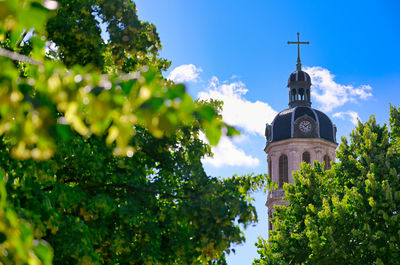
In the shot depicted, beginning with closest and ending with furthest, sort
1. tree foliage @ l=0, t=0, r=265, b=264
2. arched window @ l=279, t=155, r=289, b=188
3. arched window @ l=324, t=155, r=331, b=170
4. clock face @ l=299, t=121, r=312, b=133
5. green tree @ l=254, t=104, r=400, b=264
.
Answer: tree foliage @ l=0, t=0, r=265, b=264, green tree @ l=254, t=104, r=400, b=264, arched window @ l=324, t=155, r=331, b=170, arched window @ l=279, t=155, r=289, b=188, clock face @ l=299, t=121, r=312, b=133

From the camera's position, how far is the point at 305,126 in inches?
2842

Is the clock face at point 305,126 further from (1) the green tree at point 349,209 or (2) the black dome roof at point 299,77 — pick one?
(1) the green tree at point 349,209

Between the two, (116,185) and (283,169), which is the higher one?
(283,169)

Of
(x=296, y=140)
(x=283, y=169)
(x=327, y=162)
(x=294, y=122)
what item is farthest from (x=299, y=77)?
(x=283, y=169)

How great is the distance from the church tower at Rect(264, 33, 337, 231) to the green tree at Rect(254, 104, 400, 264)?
3961cm

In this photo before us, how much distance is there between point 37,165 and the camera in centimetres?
985

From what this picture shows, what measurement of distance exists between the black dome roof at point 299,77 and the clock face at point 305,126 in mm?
5516

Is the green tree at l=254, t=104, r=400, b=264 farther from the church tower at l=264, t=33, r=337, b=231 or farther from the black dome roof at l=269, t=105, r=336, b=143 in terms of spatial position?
the black dome roof at l=269, t=105, r=336, b=143

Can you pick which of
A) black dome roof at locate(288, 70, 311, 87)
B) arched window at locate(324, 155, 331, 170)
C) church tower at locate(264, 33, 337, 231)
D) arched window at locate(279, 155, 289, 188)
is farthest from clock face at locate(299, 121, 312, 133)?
black dome roof at locate(288, 70, 311, 87)

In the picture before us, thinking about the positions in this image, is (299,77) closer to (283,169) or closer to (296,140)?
(296,140)

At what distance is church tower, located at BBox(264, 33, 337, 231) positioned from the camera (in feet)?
233

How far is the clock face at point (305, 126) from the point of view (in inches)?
2835

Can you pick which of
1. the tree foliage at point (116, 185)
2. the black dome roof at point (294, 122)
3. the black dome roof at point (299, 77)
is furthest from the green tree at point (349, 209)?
the black dome roof at point (299, 77)

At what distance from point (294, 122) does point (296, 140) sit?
219 centimetres
